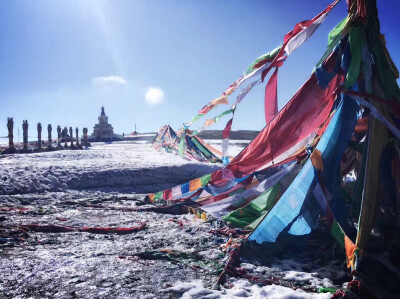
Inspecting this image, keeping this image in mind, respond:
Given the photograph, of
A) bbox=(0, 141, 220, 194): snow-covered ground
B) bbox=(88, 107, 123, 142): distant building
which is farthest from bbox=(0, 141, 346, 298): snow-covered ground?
bbox=(88, 107, 123, 142): distant building

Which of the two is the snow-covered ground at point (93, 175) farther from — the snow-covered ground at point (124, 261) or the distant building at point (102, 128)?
the distant building at point (102, 128)

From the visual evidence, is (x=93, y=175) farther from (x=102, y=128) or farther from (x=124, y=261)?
(x=102, y=128)

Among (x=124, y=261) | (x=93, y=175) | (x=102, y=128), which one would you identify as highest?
(x=102, y=128)

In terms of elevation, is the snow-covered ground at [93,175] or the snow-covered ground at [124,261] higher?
A: the snow-covered ground at [93,175]

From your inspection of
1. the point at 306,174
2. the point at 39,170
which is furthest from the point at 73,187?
the point at 306,174

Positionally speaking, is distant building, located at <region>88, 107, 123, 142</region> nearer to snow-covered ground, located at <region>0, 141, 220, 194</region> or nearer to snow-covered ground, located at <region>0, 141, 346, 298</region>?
snow-covered ground, located at <region>0, 141, 220, 194</region>

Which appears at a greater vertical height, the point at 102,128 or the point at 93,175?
the point at 102,128

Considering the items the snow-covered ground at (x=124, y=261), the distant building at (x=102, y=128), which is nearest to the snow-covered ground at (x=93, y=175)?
the snow-covered ground at (x=124, y=261)

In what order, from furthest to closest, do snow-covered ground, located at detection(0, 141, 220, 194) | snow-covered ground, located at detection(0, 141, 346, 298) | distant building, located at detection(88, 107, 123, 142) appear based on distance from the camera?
1. distant building, located at detection(88, 107, 123, 142)
2. snow-covered ground, located at detection(0, 141, 220, 194)
3. snow-covered ground, located at detection(0, 141, 346, 298)

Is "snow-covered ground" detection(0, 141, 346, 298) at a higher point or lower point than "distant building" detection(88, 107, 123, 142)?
lower

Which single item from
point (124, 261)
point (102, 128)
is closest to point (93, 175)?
point (124, 261)

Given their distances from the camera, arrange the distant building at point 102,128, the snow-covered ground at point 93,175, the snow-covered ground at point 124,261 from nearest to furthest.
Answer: the snow-covered ground at point 124,261, the snow-covered ground at point 93,175, the distant building at point 102,128

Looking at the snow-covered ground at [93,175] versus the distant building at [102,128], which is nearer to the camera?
the snow-covered ground at [93,175]

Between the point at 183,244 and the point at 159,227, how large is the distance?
1.00 m
